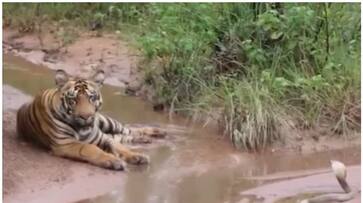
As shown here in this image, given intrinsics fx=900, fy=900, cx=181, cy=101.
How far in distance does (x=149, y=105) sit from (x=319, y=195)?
261 cm

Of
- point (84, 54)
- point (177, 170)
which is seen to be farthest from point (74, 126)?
point (84, 54)

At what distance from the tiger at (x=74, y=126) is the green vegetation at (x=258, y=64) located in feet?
2.92

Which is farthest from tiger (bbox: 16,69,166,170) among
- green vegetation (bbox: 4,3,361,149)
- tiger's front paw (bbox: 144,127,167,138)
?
green vegetation (bbox: 4,3,361,149)

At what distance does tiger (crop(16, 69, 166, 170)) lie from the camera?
18.9ft

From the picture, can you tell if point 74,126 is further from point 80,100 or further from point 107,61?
point 107,61

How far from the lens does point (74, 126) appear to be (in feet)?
19.7

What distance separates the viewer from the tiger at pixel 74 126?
5773 mm

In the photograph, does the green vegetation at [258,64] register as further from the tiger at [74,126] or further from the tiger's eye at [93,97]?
the tiger's eye at [93,97]

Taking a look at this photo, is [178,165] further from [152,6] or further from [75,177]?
[152,6]

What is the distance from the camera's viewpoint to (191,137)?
6484 millimetres

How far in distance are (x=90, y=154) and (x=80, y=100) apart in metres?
0.38

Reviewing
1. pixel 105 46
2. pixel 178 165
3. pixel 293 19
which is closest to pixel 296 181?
pixel 178 165

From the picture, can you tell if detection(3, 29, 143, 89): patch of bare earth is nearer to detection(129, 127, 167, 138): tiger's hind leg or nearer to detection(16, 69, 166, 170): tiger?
detection(129, 127, 167, 138): tiger's hind leg

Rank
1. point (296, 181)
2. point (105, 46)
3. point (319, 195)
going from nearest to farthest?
1. point (319, 195)
2. point (296, 181)
3. point (105, 46)
